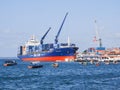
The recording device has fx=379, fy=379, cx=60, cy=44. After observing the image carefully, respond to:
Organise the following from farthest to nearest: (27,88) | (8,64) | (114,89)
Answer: (8,64) < (27,88) < (114,89)

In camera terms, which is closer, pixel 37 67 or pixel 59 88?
pixel 59 88

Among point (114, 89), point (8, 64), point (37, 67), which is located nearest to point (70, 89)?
point (114, 89)

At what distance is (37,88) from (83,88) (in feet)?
25.0

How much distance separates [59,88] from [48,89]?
6.65 ft

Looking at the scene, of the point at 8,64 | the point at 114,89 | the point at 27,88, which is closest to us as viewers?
the point at 114,89

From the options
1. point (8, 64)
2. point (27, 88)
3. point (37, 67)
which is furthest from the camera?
point (8, 64)

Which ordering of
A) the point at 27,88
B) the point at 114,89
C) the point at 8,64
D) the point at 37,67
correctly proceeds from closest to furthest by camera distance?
the point at 114,89 → the point at 27,88 → the point at 37,67 → the point at 8,64

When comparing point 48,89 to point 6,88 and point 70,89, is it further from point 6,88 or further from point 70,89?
point 6,88

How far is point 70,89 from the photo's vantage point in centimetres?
5972

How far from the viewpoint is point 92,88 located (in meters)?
60.7

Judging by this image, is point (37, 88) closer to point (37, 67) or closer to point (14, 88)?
point (14, 88)

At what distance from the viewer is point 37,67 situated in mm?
133625

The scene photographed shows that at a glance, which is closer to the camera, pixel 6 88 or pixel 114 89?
pixel 114 89

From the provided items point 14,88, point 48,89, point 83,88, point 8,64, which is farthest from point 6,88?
point 8,64
